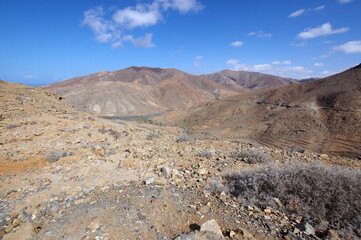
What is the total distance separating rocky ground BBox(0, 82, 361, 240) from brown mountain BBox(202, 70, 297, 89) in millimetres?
122447

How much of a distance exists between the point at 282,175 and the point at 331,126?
20838 mm

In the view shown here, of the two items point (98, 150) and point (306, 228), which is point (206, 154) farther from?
point (98, 150)

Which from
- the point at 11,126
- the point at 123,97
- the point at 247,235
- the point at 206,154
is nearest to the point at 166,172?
the point at 206,154

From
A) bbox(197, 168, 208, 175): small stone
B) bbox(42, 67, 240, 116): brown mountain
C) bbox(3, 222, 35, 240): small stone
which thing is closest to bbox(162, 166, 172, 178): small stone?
bbox(197, 168, 208, 175): small stone

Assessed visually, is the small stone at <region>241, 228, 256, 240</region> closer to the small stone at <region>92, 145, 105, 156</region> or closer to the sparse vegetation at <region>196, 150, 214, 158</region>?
the sparse vegetation at <region>196, 150, 214, 158</region>

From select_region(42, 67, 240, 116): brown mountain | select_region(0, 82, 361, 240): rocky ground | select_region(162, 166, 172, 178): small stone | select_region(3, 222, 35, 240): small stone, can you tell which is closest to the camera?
select_region(3, 222, 35, 240): small stone

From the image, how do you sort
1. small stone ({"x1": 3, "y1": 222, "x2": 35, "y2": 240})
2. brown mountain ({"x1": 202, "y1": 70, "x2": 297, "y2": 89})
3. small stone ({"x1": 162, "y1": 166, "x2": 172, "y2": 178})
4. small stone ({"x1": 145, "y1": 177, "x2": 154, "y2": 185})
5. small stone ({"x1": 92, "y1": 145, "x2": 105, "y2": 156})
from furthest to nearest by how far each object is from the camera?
1. brown mountain ({"x1": 202, "y1": 70, "x2": 297, "y2": 89})
2. small stone ({"x1": 92, "y1": 145, "x2": 105, "y2": 156})
3. small stone ({"x1": 162, "y1": 166, "x2": 172, "y2": 178})
4. small stone ({"x1": 145, "y1": 177, "x2": 154, "y2": 185})
5. small stone ({"x1": 3, "y1": 222, "x2": 35, "y2": 240})

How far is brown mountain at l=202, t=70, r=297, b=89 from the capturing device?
120906 millimetres

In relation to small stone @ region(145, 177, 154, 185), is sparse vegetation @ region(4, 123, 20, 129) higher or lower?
higher

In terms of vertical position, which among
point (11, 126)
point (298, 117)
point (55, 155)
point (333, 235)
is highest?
point (11, 126)

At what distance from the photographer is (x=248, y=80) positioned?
142m

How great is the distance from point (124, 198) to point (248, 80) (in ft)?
500

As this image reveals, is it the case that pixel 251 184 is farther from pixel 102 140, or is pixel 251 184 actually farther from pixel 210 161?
pixel 102 140

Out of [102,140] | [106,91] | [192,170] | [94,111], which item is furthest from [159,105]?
[192,170]
